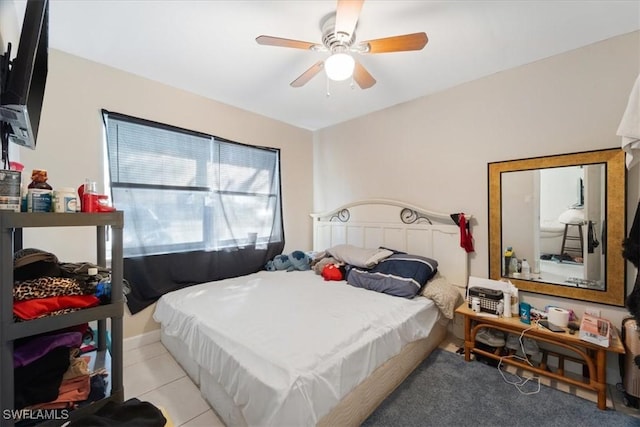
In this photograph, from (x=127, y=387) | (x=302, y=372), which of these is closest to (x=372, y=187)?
(x=302, y=372)

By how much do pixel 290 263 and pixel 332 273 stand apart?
27.5 inches

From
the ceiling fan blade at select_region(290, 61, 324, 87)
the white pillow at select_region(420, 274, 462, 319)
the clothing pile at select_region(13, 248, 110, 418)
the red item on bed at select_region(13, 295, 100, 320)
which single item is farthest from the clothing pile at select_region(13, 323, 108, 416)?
the white pillow at select_region(420, 274, 462, 319)

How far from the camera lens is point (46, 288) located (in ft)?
2.70

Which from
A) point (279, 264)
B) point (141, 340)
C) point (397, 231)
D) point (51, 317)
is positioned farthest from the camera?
point (279, 264)

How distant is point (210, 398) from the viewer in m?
1.67

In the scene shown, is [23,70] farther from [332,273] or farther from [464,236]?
[464,236]

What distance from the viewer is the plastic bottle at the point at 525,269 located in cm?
225

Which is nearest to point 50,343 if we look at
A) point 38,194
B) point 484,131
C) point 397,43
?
point 38,194

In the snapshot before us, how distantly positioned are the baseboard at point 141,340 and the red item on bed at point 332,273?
5.60 ft

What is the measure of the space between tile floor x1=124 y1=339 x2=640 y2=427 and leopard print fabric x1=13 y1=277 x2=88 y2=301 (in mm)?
1053

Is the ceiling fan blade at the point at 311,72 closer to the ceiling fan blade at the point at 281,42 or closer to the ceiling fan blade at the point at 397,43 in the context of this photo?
the ceiling fan blade at the point at 281,42

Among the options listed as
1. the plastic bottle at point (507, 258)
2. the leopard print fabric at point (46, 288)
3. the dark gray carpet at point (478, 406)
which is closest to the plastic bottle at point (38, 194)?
the leopard print fabric at point (46, 288)

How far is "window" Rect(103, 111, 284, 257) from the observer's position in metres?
2.37

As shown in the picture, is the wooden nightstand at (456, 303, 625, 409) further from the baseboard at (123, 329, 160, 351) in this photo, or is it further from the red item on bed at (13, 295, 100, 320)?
the baseboard at (123, 329, 160, 351)
